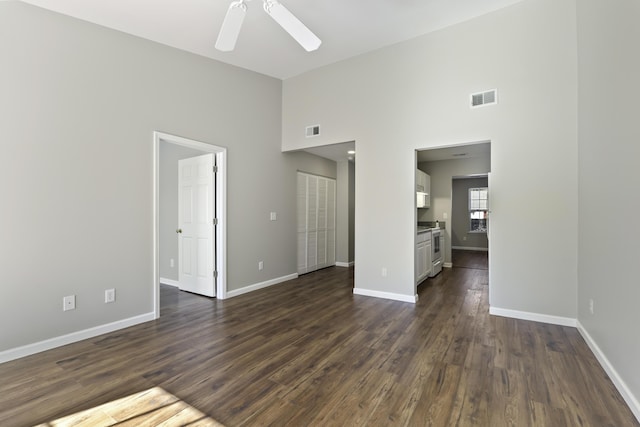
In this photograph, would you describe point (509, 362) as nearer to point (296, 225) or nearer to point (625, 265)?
point (625, 265)

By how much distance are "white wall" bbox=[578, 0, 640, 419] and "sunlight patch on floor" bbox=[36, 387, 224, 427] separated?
266 centimetres

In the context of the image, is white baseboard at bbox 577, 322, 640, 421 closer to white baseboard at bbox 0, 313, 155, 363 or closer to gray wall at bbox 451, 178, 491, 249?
white baseboard at bbox 0, 313, 155, 363

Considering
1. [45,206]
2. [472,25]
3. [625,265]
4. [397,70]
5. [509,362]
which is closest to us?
[625,265]

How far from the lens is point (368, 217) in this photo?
15.0 ft

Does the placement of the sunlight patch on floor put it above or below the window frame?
below

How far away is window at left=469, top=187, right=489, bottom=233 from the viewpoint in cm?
1000

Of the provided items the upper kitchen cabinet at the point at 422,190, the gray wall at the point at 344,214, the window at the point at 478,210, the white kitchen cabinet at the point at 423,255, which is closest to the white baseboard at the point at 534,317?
the white kitchen cabinet at the point at 423,255

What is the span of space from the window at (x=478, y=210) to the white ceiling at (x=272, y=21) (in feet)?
24.2

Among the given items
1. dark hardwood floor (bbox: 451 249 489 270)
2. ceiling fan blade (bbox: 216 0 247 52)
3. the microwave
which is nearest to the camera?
ceiling fan blade (bbox: 216 0 247 52)

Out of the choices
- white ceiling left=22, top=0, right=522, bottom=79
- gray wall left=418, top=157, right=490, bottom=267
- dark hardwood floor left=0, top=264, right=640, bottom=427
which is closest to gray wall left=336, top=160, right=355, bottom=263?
gray wall left=418, top=157, right=490, bottom=267

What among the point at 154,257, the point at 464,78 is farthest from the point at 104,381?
the point at 464,78

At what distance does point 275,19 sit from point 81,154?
2.28 m

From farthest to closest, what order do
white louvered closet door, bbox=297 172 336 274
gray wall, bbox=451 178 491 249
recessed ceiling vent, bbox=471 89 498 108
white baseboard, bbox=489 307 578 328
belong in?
gray wall, bbox=451 178 491 249 < white louvered closet door, bbox=297 172 336 274 < recessed ceiling vent, bbox=471 89 498 108 < white baseboard, bbox=489 307 578 328

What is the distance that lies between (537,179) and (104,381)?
4.49 m
